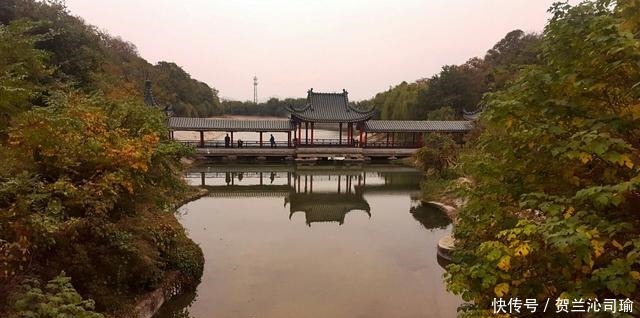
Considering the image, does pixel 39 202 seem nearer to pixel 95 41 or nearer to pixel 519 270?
pixel 519 270

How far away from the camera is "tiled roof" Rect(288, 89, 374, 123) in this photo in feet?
109

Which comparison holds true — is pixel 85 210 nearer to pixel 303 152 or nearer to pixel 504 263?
pixel 504 263

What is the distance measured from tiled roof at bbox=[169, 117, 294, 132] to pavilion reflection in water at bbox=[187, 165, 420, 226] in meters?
4.61

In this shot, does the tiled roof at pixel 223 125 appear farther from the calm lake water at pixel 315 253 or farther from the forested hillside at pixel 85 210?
the forested hillside at pixel 85 210

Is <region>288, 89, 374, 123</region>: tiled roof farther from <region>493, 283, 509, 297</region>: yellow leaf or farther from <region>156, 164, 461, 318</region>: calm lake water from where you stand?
<region>493, 283, 509, 297</region>: yellow leaf

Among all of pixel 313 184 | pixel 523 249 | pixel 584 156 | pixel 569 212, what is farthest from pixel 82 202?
pixel 313 184

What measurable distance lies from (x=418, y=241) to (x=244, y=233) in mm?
5009

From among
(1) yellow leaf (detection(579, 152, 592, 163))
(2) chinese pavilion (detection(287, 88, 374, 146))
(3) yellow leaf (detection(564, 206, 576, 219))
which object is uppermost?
(2) chinese pavilion (detection(287, 88, 374, 146))

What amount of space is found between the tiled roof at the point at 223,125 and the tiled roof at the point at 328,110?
1412 mm

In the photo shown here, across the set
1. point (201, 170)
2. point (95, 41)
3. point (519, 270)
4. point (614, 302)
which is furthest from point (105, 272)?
point (201, 170)

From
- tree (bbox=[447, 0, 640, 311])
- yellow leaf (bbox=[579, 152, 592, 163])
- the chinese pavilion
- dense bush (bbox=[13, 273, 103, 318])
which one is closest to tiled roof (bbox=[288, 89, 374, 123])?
the chinese pavilion

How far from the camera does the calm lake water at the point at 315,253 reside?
800cm

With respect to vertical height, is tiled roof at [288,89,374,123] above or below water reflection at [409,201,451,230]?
above

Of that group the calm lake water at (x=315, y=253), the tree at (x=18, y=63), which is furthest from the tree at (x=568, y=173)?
the tree at (x=18, y=63)
